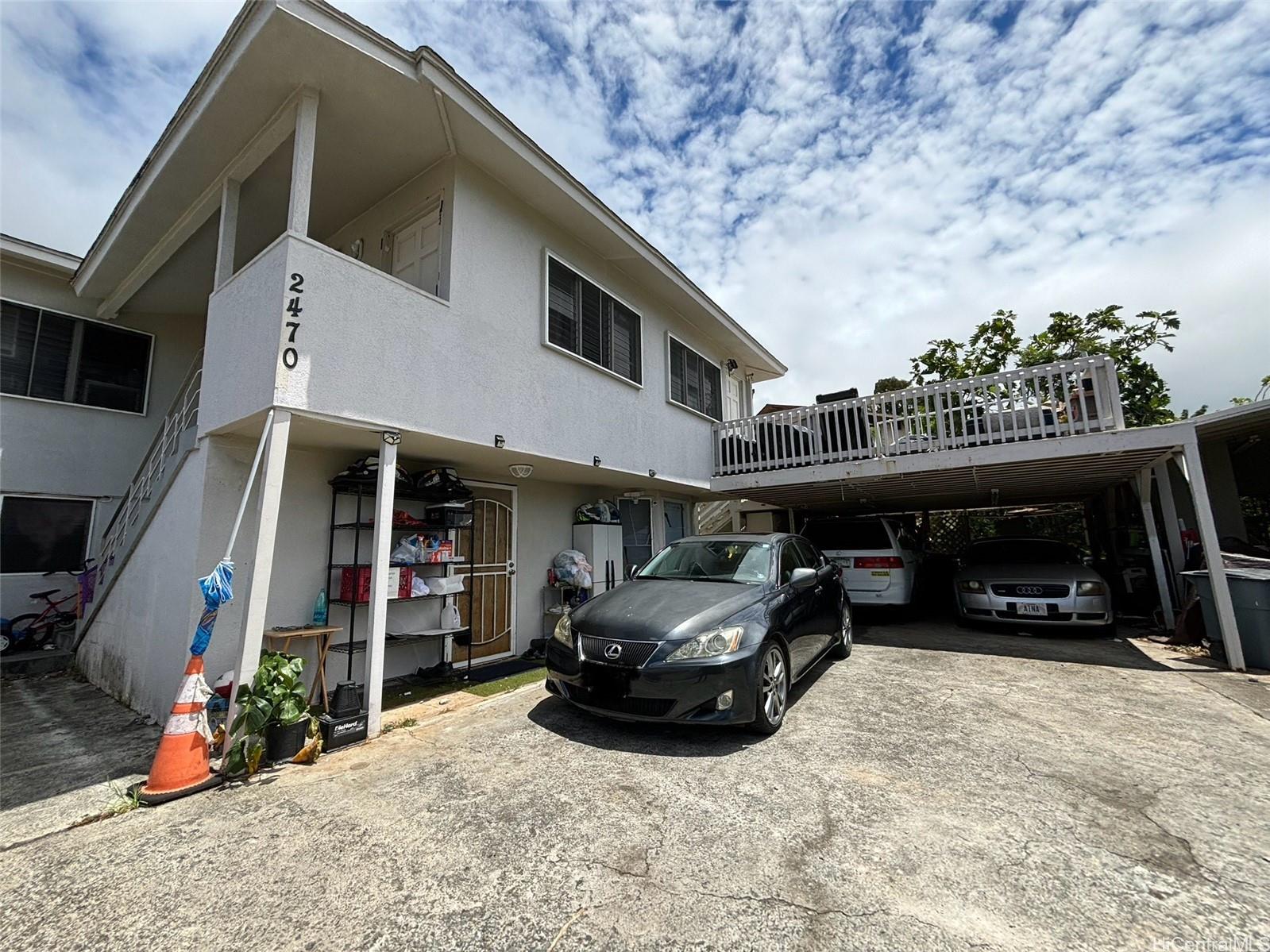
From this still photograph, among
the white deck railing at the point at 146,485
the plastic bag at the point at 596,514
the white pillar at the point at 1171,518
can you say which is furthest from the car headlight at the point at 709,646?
the white pillar at the point at 1171,518

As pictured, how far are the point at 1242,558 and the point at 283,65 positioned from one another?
11.7 metres

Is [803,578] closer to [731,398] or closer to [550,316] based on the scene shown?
[550,316]

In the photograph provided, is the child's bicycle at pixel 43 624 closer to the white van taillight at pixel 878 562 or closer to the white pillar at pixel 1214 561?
the white van taillight at pixel 878 562

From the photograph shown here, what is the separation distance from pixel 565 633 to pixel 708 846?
223 cm

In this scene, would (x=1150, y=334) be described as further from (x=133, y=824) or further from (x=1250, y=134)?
(x=133, y=824)

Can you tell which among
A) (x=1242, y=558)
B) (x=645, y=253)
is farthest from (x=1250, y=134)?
(x=645, y=253)

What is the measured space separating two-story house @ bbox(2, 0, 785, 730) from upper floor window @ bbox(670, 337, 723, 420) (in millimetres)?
232

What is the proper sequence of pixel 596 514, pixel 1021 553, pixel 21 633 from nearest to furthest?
pixel 21 633 < pixel 596 514 < pixel 1021 553

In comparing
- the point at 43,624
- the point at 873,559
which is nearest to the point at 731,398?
the point at 873,559

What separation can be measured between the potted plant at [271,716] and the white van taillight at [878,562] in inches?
313

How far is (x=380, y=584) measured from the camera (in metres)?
4.50

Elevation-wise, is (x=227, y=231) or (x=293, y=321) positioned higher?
(x=227, y=231)

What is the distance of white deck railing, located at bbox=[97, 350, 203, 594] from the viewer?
6457mm

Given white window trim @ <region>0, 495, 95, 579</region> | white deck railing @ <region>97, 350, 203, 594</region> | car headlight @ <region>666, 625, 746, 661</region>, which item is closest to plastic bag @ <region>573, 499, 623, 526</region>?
car headlight @ <region>666, 625, 746, 661</region>
